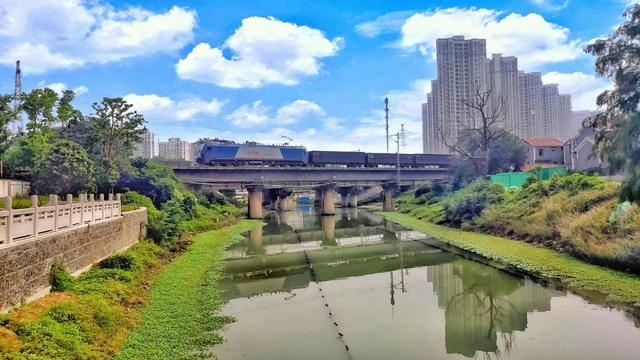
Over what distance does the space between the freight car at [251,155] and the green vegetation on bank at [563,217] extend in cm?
2088

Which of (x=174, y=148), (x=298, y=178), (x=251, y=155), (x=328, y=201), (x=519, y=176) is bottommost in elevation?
(x=328, y=201)

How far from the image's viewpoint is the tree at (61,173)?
24.2 m

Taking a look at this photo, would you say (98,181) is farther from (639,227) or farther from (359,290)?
(639,227)

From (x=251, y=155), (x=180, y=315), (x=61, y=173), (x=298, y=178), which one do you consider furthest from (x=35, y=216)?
(x=298, y=178)

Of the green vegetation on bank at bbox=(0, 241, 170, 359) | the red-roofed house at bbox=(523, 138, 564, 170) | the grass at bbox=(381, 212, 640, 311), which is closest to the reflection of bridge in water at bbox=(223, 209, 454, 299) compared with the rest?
the grass at bbox=(381, 212, 640, 311)

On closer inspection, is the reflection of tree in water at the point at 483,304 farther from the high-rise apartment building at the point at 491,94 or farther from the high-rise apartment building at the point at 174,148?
the high-rise apartment building at the point at 174,148

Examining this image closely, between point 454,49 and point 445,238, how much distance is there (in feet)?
143

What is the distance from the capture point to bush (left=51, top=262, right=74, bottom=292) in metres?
11.4

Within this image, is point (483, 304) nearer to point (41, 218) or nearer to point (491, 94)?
point (41, 218)

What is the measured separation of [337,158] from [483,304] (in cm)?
4674

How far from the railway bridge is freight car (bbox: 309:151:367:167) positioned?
2906 mm

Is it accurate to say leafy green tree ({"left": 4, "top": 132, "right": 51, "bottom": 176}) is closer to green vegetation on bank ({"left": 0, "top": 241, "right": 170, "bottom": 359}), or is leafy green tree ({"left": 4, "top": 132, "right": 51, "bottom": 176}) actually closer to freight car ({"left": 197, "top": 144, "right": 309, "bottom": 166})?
green vegetation on bank ({"left": 0, "top": 241, "right": 170, "bottom": 359})

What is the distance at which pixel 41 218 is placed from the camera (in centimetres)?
1125

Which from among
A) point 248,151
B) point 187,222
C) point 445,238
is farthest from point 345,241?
point 248,151
